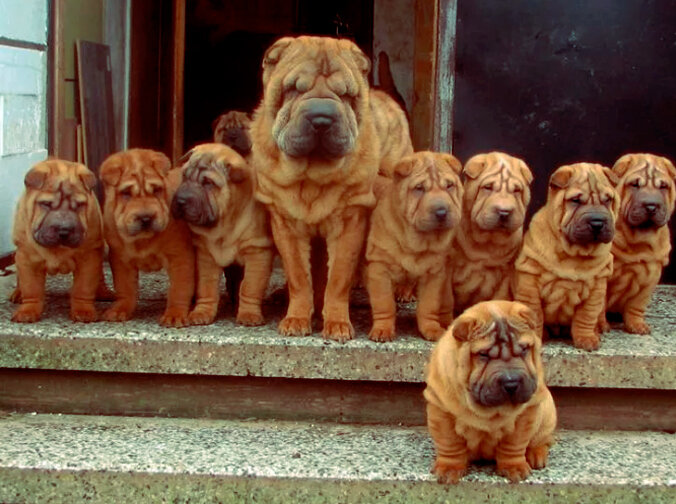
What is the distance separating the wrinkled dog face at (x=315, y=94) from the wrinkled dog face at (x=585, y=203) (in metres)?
0.92

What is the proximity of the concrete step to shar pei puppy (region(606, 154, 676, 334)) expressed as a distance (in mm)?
854

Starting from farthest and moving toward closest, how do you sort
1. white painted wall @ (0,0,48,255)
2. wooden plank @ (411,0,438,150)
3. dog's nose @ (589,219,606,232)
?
wooden plank @ (411,0,438,150)
white painted wall @ (0,0,48,255)
dog's nose @ (589,219,606,232)

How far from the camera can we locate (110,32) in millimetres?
8086

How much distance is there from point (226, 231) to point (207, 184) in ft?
0.79

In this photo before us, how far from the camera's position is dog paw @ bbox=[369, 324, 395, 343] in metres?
4.55

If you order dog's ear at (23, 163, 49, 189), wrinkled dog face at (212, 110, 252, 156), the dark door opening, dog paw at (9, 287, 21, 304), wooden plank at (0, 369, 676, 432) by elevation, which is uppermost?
the dark door opening

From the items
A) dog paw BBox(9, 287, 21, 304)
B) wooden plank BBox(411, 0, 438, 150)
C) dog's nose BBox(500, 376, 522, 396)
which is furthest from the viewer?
wooden plank BBox(411, 0, 438, 150)

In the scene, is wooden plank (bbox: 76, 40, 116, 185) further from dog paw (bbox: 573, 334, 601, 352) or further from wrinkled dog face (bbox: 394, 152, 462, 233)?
dog paw (bbox: 573, 334, 601, 352)

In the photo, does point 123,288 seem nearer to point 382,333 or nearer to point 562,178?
point 382,333

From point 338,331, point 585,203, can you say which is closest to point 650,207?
point 585,203

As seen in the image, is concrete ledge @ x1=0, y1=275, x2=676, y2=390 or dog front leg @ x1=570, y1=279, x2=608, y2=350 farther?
dog front leg @ x1=570, y1=279, x2=608, y2=350

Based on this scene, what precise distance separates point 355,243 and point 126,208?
1.02m

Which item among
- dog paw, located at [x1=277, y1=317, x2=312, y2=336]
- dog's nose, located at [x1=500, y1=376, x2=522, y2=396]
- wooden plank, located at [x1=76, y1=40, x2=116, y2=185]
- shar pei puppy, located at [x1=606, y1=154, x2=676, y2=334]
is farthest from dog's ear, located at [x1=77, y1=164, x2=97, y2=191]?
wooden plank, located at [x1=76, y1=40, x2=116, y2=185]

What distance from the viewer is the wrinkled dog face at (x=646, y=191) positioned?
464 cm
